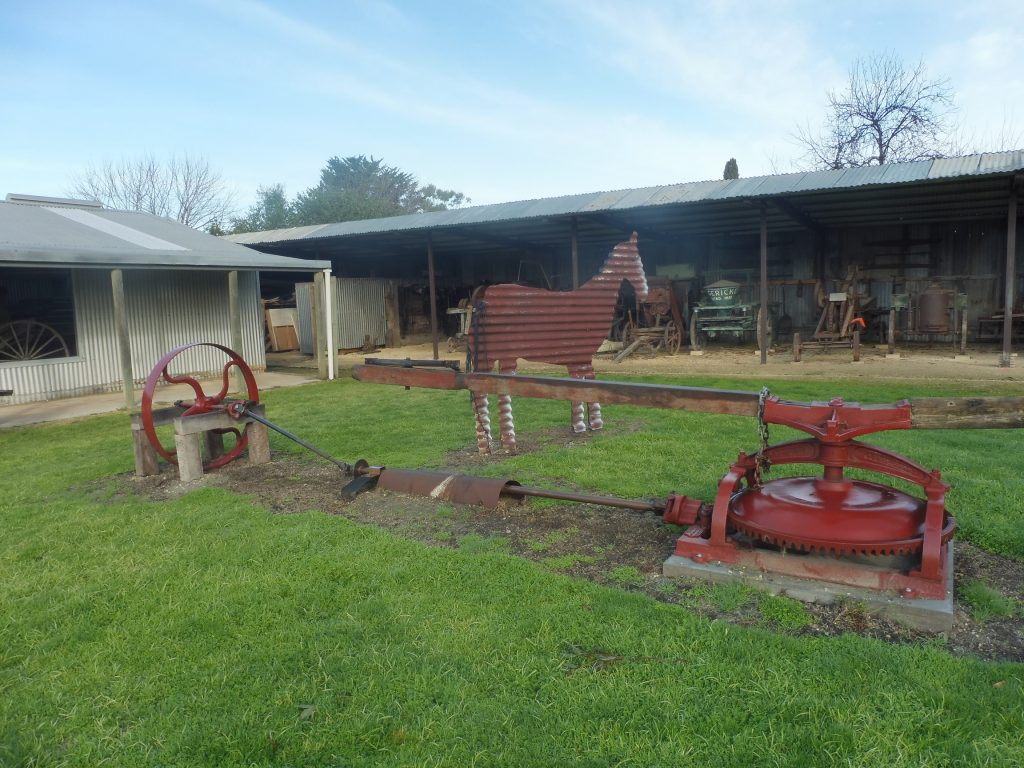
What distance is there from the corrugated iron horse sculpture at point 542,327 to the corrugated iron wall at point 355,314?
13.2 metres

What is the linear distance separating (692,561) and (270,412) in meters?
7.71

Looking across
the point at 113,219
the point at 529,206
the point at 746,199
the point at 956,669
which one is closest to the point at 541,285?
the point at 529,206

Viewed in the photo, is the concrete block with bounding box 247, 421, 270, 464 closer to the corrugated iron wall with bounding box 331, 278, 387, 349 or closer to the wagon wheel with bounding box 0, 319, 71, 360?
the wagon wheel with bounding box 0, 319, 71, 360

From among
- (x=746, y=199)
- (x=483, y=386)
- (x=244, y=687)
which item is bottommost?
(x=244, y=687)

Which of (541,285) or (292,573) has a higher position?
(541,285)

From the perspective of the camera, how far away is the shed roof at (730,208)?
11852mm

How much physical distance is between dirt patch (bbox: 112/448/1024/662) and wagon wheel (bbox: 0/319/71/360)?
8.26 m

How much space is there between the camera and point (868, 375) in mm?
11273

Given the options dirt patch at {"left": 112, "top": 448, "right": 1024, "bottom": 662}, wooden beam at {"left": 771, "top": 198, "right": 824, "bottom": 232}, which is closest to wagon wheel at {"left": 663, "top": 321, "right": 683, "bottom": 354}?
wooden beam at {"left": 771, "top": 198, "right": 824, "bottom": 232}

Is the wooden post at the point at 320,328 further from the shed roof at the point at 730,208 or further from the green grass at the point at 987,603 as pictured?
the green grass at the point at 987,603

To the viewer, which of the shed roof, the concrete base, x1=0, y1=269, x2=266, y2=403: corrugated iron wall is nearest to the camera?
the concrete base

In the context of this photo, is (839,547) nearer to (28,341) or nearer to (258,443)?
(258,443)

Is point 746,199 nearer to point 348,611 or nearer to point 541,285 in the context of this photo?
point 541,285

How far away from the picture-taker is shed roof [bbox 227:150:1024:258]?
11852mm
